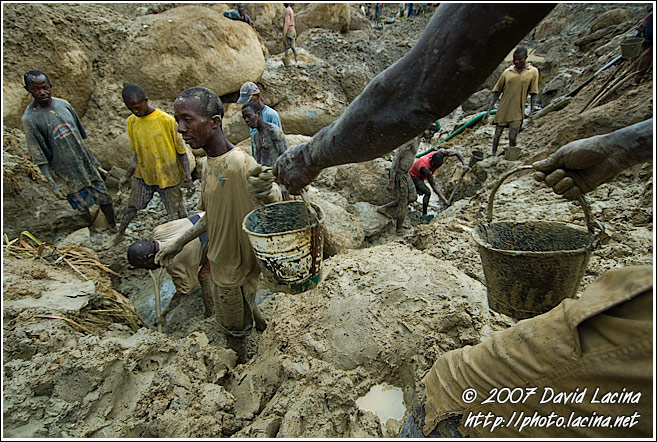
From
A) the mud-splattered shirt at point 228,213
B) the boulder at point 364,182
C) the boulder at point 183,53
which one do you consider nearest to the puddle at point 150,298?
the mud-splattered shirt at point 228,213

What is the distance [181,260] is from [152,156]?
5.80ft

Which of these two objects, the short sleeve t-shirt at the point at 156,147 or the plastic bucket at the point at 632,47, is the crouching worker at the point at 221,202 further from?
the plastic bucket at the point at 632,47

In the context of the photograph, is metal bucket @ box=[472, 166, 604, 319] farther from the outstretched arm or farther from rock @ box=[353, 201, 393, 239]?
rock @ box=[353, 201, 393, 239]

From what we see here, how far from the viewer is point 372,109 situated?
38.1 inches

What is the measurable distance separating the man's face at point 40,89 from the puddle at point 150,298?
2.29m

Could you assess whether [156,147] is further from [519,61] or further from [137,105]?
[519,61]

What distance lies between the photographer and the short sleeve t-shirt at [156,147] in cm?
367

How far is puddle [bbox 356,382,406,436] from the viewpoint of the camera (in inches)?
64.9

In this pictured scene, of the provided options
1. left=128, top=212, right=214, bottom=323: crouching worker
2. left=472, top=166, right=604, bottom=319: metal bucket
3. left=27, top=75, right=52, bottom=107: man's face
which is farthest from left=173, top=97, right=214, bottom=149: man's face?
left=27, top=75, right=52, bottom=107: man's face

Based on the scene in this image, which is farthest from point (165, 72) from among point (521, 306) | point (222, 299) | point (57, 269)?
point (521, 306)

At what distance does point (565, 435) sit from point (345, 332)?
1.17 m

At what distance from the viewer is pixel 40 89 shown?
344cm

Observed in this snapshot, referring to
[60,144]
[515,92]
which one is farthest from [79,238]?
[515,92]

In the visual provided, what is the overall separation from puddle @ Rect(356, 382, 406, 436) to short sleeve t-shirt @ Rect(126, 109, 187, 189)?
3437 millimetres
